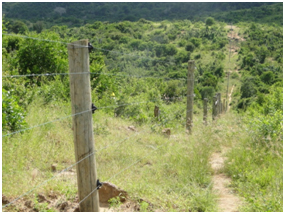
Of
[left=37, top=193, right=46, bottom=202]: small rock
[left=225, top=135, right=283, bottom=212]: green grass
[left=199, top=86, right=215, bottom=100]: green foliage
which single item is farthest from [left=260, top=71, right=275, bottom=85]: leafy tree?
[left=37, top=193, right=46, bottom=202]: small rock

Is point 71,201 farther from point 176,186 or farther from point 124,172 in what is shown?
point 176,186

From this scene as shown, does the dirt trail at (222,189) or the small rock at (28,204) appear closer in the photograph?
the small rock at (28,204)

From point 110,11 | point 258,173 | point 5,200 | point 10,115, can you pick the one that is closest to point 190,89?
point 258,173

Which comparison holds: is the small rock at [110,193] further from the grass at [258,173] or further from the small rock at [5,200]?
the grass at [258,173]

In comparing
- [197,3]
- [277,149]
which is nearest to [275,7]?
[197,3]

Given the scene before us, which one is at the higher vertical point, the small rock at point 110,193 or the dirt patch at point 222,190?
the small rock at point 110,193

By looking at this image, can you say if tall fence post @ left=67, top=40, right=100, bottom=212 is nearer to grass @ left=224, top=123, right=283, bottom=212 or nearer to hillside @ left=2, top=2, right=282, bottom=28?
grass @ left=224, top=123, right=283, bottom=212

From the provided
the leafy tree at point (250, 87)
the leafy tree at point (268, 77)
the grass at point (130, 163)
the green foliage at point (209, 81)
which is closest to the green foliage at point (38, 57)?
the grass at point (130, 163)

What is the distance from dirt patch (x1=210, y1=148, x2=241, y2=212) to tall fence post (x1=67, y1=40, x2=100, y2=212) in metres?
1.50

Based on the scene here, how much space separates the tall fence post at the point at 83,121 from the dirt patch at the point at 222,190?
150cm

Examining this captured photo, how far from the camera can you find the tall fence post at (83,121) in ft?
7.95

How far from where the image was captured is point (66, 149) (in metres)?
4.52

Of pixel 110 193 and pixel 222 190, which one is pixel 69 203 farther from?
pixel 222 190

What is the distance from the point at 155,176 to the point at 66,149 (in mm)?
1468
